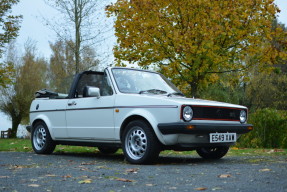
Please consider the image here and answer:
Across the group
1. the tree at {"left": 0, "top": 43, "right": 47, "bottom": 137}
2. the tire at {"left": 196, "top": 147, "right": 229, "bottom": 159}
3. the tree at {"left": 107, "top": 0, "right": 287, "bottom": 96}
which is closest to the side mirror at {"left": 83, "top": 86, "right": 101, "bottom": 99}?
the tire at {"left": 196, "top": 147, "right": 229, "bottom": 159}

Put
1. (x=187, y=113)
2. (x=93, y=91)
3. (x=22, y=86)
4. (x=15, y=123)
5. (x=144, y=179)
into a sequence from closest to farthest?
(x=144, y=179), (x=187, y=113), (x=93, y=91), (x=22, y=86), (x=15, y=123)

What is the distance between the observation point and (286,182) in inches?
180

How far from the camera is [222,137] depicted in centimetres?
676

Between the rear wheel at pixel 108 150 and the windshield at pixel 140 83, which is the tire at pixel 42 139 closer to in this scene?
the rear wheel at pixel 108 150

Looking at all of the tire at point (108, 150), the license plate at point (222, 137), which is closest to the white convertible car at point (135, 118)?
the license plate at point (222, 137)

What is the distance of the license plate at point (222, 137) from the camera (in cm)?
662

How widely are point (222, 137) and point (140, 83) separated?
6.20 feet

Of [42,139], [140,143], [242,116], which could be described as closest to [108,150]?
[42,139]

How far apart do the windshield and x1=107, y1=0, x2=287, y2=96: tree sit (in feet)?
17.4

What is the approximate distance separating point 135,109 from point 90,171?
1.50 metres

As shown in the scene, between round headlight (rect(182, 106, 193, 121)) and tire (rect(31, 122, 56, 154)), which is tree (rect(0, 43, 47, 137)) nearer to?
tire (rect(31, 122, 56, 154))

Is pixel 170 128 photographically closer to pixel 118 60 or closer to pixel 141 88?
pixel 141 88

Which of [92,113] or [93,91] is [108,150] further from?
[93,91]

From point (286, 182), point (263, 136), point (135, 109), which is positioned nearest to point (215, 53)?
point (263, 136)
